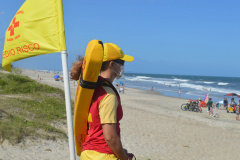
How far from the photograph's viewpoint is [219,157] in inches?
323

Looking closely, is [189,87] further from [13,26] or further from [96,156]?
[96,156]

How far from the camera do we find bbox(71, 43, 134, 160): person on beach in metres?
1.97

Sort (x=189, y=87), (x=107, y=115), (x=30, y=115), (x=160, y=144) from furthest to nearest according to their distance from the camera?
(x=189, y=87) → (x=160, y=144) → (x=30, y=115) → (x=107, y=115)

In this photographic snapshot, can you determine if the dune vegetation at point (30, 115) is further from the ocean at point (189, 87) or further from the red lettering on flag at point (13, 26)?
the ocean at point (189, 87)

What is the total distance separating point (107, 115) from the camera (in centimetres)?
196

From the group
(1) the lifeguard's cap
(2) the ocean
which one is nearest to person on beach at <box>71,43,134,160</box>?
(1) the lifeguard's cap

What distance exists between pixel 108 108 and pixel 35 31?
4.24 ft

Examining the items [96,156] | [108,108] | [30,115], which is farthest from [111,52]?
[30,115]

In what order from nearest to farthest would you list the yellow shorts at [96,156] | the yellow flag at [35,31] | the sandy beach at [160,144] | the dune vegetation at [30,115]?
the yellow shorts at [96,156]
the yellow flag at [35,31]
the sandy beach at [160,144]
the dune vegetation at [30,115]

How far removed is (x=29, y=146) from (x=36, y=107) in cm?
289

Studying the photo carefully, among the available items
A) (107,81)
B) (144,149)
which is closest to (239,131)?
(144,149)

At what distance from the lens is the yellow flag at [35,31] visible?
258 cm

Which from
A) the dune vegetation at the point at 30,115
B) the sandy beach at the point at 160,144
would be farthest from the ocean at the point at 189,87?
the dune vegetation at the point at 30,115

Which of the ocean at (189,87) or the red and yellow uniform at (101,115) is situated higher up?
the red and yellow uniform at (101,115)
